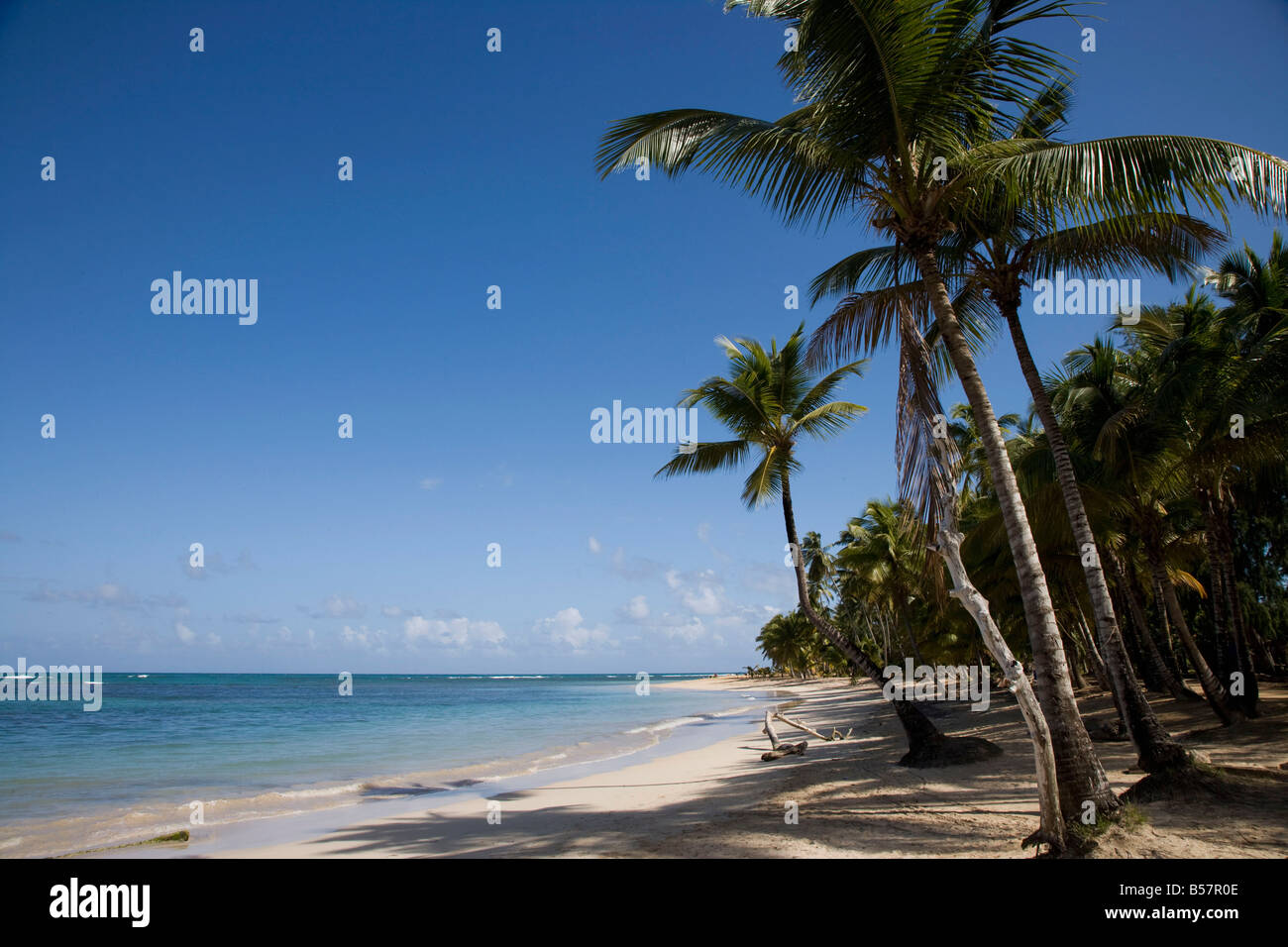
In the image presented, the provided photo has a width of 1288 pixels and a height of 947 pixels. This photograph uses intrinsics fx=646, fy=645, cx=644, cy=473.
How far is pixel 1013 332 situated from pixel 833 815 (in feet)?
A: 22.5

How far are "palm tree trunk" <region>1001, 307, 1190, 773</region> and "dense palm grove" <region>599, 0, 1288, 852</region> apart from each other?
0.03 m

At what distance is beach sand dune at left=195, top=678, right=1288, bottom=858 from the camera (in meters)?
6.23

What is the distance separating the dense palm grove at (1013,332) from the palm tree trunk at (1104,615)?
0.09 feet

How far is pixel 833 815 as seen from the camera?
8.35 m

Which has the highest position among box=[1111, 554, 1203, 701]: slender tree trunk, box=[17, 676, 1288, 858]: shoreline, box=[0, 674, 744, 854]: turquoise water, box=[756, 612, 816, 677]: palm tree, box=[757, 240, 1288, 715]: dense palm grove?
box=[757, 240, 1288, 715]: dense palm grove

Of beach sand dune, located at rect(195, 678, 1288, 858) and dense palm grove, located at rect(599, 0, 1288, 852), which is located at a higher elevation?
dense palm grove, located at rect(599, 0, 1288, 852)

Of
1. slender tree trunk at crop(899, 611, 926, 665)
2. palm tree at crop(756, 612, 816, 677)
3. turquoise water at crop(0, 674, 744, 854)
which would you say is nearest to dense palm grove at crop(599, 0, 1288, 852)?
turquoise water at crop(0, 674, 744, 854)

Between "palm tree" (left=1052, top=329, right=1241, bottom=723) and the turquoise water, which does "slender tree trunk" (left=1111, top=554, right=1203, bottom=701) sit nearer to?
"palm tree" (left=1052, top=329, right=1241, bottom=723)

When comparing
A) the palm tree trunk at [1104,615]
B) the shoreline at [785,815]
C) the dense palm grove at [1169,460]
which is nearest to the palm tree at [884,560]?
the dense palm grove at [1169,460]

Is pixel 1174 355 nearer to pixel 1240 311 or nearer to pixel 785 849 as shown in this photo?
pixel 1240 311

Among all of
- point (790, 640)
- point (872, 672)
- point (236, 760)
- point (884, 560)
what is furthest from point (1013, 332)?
point (790, 640)

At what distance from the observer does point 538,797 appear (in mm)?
12523
